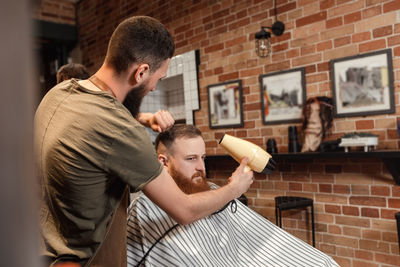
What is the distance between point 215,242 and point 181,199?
1.73 feet

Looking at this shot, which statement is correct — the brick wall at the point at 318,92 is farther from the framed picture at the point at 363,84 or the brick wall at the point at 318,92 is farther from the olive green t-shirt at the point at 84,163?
the olive green t-shirt at the point at 84,163

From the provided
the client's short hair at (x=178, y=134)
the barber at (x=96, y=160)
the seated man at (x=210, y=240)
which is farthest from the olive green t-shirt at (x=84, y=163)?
the client's short hair at (x=178, y=134)

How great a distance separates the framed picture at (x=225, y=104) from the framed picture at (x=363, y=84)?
1021 millimetres

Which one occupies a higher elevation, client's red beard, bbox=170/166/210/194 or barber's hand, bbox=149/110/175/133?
barber's hand, bbox=149/110/175/133

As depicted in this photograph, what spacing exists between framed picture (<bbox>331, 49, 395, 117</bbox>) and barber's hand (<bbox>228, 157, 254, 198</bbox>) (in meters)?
1.72

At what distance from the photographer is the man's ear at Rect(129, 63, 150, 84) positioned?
4.63ft

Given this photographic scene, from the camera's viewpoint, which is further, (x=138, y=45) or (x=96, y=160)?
(x=138, y=45)

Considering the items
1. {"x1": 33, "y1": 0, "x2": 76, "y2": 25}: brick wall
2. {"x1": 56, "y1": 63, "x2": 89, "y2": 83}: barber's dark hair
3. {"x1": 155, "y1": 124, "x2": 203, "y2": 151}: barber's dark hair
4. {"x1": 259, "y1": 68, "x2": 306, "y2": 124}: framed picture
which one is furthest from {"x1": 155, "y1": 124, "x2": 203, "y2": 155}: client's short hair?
{"x1": 33, "y1": 0, "x2": 76, "y2": 25}: brick wall

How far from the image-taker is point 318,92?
317 cm

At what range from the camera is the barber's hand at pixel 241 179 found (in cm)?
154

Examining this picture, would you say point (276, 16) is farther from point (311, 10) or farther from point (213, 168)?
point (213, 168)

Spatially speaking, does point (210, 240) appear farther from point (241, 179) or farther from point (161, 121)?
point (161, 121)

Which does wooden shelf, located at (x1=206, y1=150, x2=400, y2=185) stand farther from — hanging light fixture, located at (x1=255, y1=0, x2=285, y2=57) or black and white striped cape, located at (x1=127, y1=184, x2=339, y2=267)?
black and white striped cape, located at (x1=127, y1=184, x2=339, y2=267)

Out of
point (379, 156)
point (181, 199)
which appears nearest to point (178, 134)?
point (181, 199)
